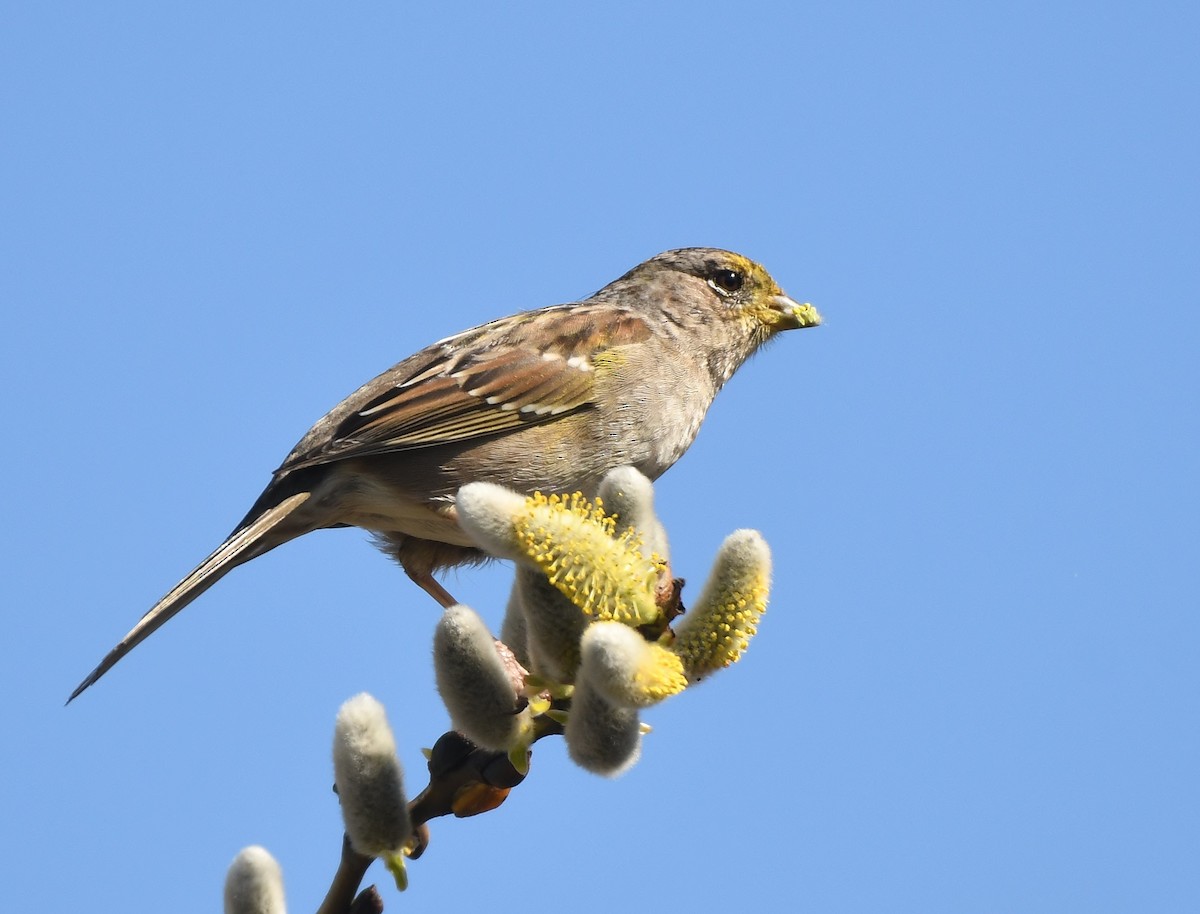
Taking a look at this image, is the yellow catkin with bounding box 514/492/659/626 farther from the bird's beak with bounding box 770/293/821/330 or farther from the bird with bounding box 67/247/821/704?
the bird's beak with bounding box 770/293/821/330

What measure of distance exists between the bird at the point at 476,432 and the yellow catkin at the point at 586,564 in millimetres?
2515

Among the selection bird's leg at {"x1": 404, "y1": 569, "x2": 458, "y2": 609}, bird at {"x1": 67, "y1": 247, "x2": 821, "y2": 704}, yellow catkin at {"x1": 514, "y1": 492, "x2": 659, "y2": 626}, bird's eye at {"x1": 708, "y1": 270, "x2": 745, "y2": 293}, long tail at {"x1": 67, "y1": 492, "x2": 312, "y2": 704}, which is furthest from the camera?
bird's eye at {"x1": 708, "y1": 270, "x2": 745, "y2": 293}

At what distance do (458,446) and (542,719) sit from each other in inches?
114

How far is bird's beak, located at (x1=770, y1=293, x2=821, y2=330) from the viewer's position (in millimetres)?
6852

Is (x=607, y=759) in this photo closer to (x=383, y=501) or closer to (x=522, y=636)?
(x=522, y=636)

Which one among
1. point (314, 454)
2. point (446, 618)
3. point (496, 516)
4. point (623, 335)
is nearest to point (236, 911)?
point (446, 618)

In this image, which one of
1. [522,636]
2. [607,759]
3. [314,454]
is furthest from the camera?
[314,454]

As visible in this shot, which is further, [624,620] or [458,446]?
[458,446]

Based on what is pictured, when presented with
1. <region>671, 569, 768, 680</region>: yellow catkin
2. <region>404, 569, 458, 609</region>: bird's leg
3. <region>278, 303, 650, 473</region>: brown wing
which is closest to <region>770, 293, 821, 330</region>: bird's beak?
<region>278, 303, 650, 473</region>: brown wing

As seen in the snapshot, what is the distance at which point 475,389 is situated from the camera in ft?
19.4

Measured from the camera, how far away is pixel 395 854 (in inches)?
105

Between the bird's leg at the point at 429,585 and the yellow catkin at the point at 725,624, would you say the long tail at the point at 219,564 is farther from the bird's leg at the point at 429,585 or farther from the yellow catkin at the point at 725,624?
the yellow catkin at the point at 725,624

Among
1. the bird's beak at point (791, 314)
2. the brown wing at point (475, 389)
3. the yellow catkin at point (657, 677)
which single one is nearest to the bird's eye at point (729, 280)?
Result: the bird's beak at point (791, 314)

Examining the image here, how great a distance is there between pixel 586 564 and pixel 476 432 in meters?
2.87
